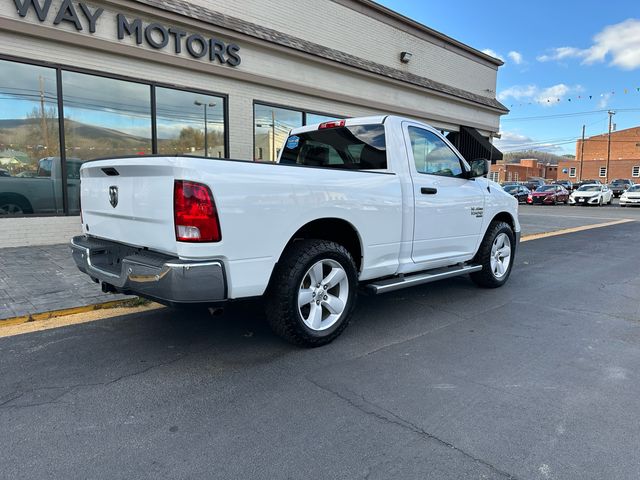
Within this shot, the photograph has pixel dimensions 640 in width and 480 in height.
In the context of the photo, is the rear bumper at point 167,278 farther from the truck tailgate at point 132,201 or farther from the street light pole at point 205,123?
the street light pole at point 205,123

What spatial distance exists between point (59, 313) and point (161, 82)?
20.0 feet

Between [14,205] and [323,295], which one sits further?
[14,205]

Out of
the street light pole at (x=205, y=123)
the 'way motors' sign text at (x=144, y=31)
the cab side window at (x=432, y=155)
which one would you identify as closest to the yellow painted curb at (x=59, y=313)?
the cab side window at (x=432, y=155)

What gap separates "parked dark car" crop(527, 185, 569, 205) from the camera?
105 ft

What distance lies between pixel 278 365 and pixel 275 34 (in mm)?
9540

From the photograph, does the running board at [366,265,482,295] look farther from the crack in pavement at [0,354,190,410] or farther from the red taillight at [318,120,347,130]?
the crack in pavement at [0,354,190,410]

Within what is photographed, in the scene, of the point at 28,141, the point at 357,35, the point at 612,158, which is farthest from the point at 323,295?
the point at 612,158

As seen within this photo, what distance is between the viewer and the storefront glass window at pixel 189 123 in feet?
31.7

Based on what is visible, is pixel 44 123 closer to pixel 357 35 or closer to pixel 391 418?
pixel 391 418

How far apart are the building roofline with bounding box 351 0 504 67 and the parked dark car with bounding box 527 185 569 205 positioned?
51.3ft

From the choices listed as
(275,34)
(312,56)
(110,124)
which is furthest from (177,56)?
(312,56)

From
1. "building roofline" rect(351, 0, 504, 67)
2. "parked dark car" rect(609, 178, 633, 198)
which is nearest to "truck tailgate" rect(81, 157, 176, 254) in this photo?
"building roofline" rect(351, 0, 504, 67)

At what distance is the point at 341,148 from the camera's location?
507cm

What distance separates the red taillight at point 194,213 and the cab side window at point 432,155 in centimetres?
252
